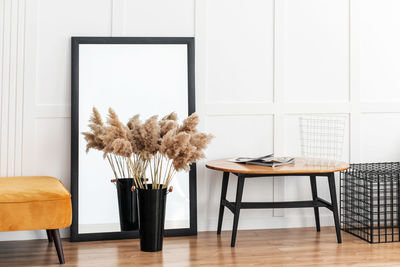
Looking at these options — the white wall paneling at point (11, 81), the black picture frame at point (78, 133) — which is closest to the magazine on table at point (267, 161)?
the black picture frame at point (78, 133)

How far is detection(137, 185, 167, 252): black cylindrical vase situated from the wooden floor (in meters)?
0.08

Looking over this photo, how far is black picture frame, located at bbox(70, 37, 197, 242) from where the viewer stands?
10.7 ft

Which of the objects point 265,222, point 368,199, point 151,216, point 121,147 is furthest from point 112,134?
point 368,199

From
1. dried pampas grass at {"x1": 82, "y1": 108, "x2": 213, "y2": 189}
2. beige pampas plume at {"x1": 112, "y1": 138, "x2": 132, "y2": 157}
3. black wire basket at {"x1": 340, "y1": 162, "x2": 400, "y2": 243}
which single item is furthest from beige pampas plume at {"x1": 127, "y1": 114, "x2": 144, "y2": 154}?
black wire basket at {"x1": 340, "y1": 162, "x2": 400, "y2": 243}

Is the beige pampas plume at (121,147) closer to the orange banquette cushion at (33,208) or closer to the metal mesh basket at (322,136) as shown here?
the orange banquette cushion at (33,208)

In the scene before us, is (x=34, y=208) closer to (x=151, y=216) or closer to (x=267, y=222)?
(x=151, y=216)

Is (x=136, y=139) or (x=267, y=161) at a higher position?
(x=136, y=139)

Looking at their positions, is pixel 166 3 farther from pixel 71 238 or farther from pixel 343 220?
pixel 343 220

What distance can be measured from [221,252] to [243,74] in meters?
1.33

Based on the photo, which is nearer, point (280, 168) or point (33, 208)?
point (33, 208)

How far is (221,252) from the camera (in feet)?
9.89

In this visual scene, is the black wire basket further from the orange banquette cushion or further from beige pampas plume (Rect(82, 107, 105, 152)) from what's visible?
the orange banquette cushion

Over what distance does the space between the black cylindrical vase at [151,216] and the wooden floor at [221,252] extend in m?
0.08

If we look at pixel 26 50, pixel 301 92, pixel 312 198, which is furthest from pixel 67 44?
pixel 312 198
